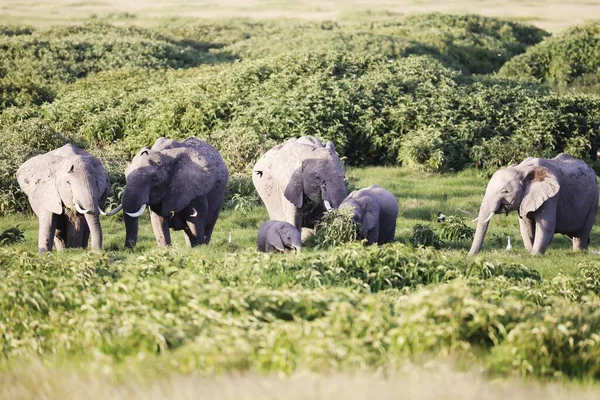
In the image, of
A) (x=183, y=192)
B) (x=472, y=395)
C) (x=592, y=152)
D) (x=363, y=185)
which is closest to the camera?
(x=472, y=395)

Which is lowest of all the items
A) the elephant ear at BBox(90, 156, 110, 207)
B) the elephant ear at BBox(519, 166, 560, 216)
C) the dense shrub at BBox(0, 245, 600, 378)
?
the elephant ear at BBox(519, 166, 560, 216)

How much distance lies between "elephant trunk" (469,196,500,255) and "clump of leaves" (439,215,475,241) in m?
1.67

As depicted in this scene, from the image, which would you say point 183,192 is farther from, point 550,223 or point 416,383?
point 416,383

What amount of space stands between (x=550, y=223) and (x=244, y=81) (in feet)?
44.6

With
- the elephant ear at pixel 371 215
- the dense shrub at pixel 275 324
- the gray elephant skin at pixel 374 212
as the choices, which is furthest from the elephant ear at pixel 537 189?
the dense shrub at pixel 275 324

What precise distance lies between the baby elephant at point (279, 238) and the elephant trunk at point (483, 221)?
9.51 ft

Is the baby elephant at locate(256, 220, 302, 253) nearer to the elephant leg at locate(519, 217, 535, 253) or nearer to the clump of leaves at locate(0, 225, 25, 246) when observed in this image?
the elephant leg at locate(519, 217, 535, 253)

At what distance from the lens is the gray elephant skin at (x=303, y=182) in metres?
16.6

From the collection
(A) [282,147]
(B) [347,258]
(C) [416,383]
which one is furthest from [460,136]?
(C) [416,383]

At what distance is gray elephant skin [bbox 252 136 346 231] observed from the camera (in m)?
16.6

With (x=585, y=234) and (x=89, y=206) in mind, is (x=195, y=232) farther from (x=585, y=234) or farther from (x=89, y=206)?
(x=585, y=234)

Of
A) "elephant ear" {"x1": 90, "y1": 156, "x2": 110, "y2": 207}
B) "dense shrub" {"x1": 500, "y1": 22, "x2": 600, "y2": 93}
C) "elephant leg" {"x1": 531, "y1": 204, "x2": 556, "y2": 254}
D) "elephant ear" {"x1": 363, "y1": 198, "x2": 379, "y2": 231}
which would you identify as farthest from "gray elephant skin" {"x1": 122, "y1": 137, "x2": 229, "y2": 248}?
"dense shrub" {"x1": 500, "y1": 22, "x2": 600, "y2": 93}

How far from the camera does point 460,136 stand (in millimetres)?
25672

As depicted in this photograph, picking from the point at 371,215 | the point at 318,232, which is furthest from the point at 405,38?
the point at 318,232
